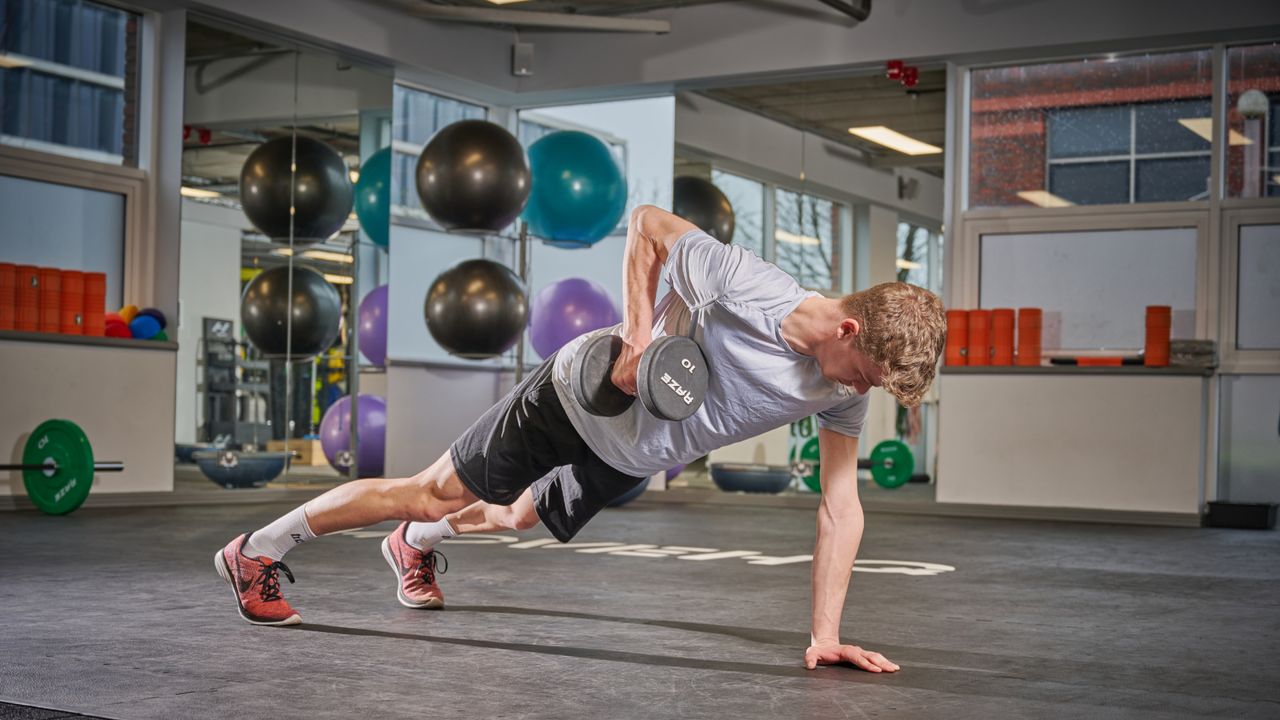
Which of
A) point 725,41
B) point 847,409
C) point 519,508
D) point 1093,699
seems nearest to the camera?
point 1093,699

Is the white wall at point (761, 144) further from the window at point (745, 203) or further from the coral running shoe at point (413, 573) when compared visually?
the coral running shoe at point (413, 573)

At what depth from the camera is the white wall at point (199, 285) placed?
7.51 m

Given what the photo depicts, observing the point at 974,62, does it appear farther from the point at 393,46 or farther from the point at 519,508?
the point at 519,508

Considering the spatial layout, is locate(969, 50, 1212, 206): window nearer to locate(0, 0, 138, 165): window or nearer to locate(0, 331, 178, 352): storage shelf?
locate(0, 331, 178, 352): storage shelf

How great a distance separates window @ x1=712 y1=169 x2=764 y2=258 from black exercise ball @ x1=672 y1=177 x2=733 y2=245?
2.03 ft

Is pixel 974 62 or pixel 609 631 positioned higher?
pixel 974 62

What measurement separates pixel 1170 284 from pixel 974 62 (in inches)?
70.3

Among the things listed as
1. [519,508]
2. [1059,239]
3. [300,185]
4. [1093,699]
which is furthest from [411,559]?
[1059,239]

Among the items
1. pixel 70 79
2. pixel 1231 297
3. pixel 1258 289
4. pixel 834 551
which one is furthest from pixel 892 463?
pixel 834 551

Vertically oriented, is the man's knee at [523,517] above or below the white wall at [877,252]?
below

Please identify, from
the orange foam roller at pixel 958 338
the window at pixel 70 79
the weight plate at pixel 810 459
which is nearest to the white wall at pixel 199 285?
the window at pixel 70 79

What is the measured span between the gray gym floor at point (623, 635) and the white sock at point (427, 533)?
0.18 metres

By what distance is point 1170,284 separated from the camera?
754cm

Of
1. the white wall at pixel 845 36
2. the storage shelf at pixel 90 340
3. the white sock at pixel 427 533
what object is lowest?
the white sock at pixel 427 533
